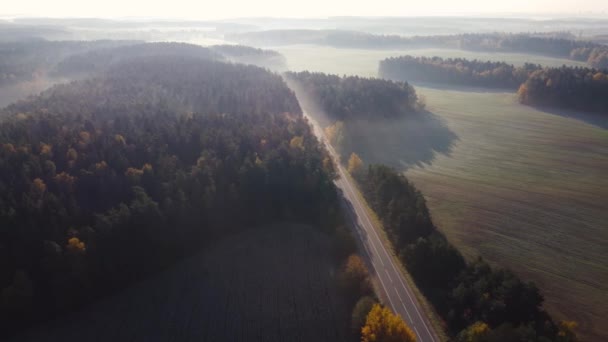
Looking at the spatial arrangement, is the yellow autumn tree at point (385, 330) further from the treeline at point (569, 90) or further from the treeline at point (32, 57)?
the treeline at point (32, 57)

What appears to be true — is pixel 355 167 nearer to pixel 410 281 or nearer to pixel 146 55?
pixel 410 281

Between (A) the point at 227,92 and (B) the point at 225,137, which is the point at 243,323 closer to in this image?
(B) the point at 225,137

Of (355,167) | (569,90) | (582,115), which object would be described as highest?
(569,90)

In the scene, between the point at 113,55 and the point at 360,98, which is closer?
the point at 360,98

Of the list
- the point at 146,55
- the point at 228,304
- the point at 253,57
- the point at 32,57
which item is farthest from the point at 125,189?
the point at 32,57

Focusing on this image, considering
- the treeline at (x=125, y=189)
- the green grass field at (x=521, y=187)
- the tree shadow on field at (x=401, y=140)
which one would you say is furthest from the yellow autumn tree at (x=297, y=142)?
the green grass field at (x=521, y=187)

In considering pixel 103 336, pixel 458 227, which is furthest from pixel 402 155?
pixel 103 336
